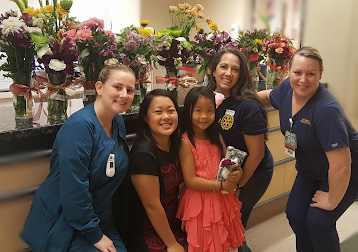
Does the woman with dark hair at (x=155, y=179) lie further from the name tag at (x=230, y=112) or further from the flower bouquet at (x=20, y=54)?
the flower bouquet at (x=20, y=54)

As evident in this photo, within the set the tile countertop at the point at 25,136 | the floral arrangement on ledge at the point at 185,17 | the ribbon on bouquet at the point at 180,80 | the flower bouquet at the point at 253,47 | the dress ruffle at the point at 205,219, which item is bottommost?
the dress ruffle at the point at 205,219

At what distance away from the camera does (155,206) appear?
1.61 m

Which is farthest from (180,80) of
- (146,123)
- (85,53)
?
(85,53)

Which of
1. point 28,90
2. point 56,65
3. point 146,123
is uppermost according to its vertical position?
point 56,65

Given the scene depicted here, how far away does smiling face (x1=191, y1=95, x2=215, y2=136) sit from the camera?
1.75 meters

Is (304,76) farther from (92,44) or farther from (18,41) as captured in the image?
(18,41)

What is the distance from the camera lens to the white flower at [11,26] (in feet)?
4.83

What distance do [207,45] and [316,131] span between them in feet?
3.23

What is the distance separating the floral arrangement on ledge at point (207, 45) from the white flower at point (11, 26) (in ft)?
3.82

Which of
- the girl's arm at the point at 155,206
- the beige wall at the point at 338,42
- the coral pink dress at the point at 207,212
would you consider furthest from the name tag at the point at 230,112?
the beige wall at the point at 338,42

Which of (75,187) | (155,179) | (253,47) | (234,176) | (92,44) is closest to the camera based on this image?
(75,187)

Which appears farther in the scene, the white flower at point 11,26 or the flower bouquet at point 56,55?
the flower bouquet at point 56,55

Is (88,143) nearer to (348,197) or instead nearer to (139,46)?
(139,46)

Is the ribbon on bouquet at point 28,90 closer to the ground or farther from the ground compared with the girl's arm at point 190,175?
farther from the ground
